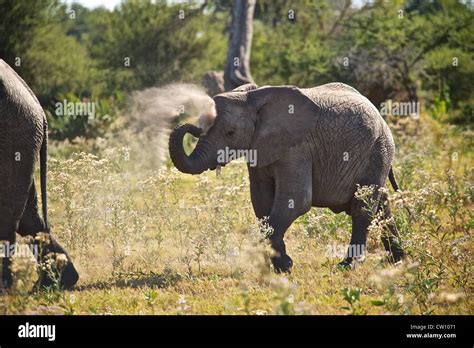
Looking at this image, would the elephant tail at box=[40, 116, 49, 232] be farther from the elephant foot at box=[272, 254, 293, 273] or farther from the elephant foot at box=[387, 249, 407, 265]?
the elephant foot at box=[387, 249, 407, 265]

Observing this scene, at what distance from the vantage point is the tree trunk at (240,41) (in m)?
20.8

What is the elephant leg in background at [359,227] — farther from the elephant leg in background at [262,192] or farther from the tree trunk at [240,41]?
the tree trunk at [240,41]

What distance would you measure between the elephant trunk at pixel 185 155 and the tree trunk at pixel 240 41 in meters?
12.6

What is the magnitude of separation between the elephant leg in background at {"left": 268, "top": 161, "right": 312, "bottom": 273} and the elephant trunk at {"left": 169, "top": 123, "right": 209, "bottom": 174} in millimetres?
840

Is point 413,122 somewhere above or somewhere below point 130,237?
above

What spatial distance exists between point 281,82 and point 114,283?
19.2m

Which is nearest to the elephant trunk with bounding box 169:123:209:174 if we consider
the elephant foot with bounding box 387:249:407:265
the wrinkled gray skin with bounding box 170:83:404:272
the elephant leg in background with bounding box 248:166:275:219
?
the wrinkled gray skin with bounding box 170:83:404:272

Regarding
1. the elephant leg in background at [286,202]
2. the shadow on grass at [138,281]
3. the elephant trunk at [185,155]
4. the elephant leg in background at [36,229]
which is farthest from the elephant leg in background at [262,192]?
the elephant leg in background at [36,229]

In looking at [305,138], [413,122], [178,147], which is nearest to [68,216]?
[178,147]

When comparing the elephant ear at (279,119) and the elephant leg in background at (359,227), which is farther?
the elephant leg in background at (359,227)

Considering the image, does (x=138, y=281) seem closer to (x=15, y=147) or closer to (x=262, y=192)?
(x=262, y=192)

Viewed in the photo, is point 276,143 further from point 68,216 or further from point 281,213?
point 68,216

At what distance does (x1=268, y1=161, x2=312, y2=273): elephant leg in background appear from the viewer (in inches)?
330
